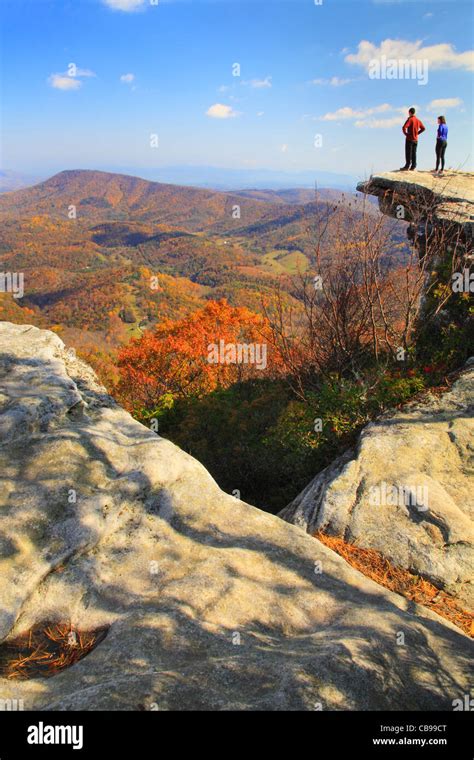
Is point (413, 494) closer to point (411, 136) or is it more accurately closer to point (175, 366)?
point (411, 136)

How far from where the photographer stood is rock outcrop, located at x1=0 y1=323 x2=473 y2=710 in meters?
3.46

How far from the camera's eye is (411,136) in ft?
47.2

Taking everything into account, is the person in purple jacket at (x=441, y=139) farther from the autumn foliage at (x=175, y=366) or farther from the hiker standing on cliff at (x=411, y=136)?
the autumn foliage at (x=175, y=366)

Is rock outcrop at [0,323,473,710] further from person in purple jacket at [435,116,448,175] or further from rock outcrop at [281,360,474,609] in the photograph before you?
person in purple jacket at [435,116,448,175]

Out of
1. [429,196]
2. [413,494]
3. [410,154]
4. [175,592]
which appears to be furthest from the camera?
[410,154]

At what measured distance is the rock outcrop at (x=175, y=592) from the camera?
346 cm

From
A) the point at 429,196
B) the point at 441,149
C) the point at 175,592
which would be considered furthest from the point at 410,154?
the point at 175,592

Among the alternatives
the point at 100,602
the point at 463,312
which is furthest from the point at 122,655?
the point at 463,312

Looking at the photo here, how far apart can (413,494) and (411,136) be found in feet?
40.9

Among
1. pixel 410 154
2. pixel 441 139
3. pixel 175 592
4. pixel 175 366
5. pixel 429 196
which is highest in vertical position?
pixel 441 139

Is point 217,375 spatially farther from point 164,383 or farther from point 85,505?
point 85,505

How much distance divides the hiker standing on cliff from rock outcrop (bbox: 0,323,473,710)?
11896 millimetres

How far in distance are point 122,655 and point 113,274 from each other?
182 meters
